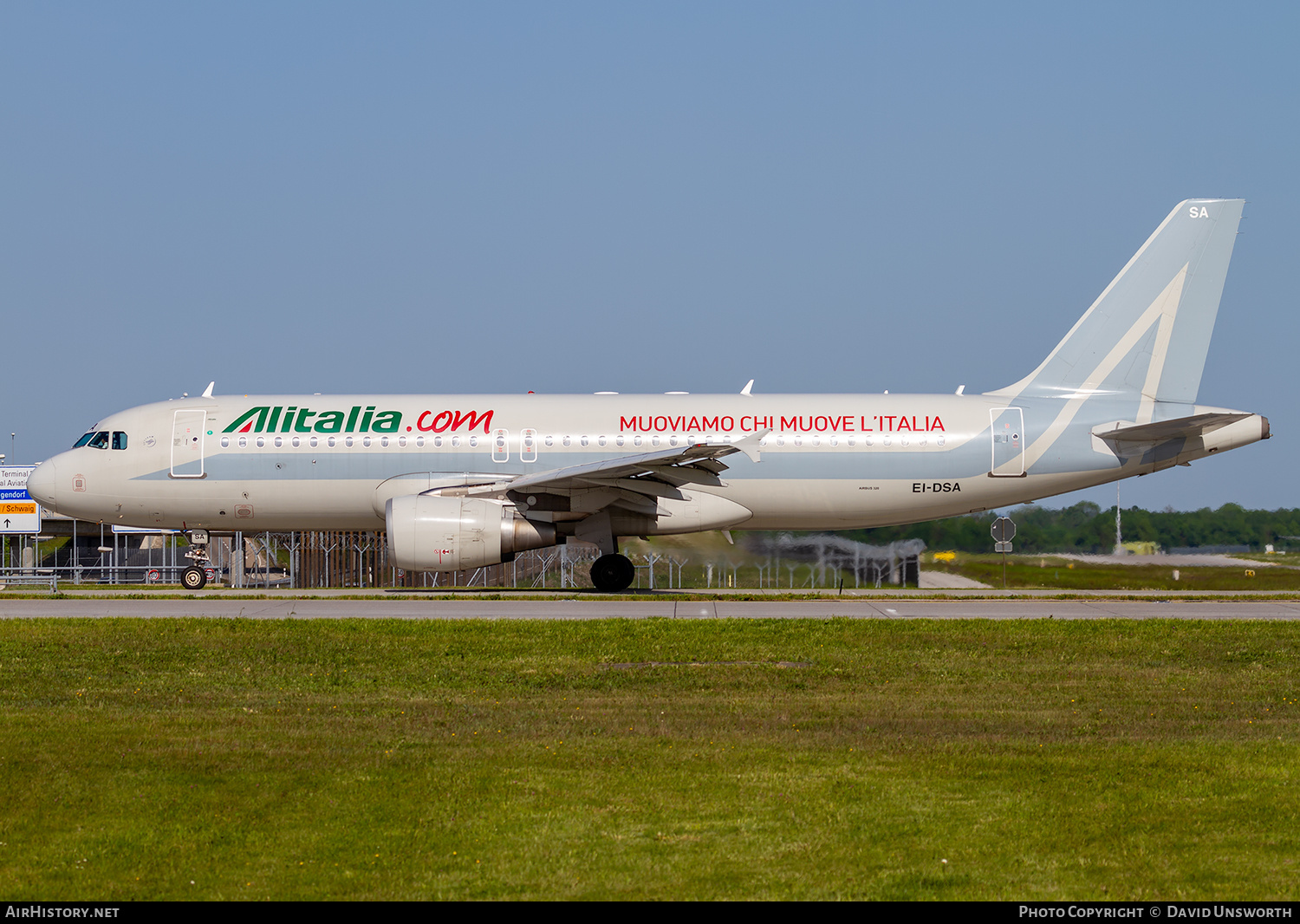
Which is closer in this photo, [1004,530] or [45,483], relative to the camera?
[45,483]

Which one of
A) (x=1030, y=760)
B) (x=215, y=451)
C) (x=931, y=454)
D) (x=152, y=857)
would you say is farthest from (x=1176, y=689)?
(x=215, y=451)

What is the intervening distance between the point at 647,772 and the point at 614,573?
56.5 feet

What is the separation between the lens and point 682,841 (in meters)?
6.70

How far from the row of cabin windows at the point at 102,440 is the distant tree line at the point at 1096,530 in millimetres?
16001

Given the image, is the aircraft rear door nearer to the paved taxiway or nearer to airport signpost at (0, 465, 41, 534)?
the paved taxiway

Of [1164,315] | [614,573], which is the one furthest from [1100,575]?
[614,573]

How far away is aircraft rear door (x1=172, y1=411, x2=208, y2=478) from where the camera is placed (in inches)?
1000

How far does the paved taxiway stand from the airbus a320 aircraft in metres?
2.51

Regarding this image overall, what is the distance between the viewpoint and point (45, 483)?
86.2 feet

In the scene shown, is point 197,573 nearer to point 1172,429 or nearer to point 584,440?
point 584,440

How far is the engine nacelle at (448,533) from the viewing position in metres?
22.8

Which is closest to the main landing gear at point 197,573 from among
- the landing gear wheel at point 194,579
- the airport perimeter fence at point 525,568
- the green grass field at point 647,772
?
the landing gear wheel at point 194,579

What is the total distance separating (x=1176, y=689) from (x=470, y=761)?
24.6 ft

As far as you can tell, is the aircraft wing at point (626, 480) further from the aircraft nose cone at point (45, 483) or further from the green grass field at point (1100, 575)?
the aircraft nose cone at point (45, 483)
